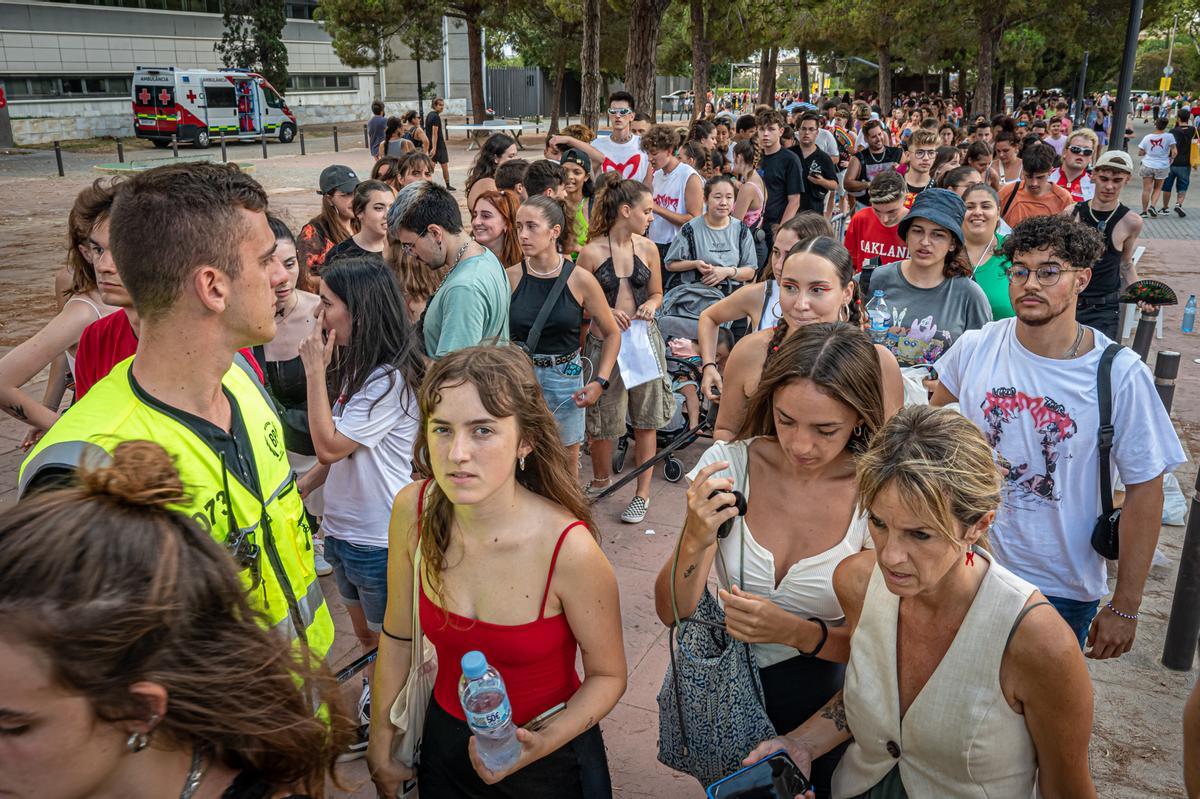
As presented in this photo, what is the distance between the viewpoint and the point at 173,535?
4.94 ft

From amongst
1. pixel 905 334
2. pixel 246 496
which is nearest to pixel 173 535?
pixel 246 496

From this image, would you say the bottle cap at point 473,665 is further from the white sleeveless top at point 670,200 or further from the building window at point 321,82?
the building window at point 321,82

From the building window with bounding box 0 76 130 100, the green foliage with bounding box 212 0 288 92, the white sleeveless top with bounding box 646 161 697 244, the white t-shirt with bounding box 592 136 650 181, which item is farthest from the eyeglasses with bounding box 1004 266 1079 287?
the green foliage with bounding box 212 0 288 92

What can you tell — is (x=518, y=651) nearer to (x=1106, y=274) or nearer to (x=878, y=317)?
(x=878, y=317)

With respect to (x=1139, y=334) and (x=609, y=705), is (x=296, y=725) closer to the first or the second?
(x=609, y=705)

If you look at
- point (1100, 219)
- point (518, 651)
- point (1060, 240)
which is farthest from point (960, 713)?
point (1100, 219)

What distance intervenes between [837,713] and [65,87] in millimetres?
39880

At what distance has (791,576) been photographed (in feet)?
8.05

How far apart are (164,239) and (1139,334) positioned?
21.1 ft

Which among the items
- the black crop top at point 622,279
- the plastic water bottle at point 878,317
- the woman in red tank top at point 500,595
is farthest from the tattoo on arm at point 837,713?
the black crop top at point 622,279

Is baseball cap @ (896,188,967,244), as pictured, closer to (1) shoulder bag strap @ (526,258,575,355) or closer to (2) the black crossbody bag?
(2) the black crossbody bag

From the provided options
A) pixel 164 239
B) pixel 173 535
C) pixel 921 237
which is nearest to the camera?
pixel 173 535

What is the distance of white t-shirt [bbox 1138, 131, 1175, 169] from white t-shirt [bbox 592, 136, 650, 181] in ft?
40.8

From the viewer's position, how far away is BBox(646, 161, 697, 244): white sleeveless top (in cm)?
808
